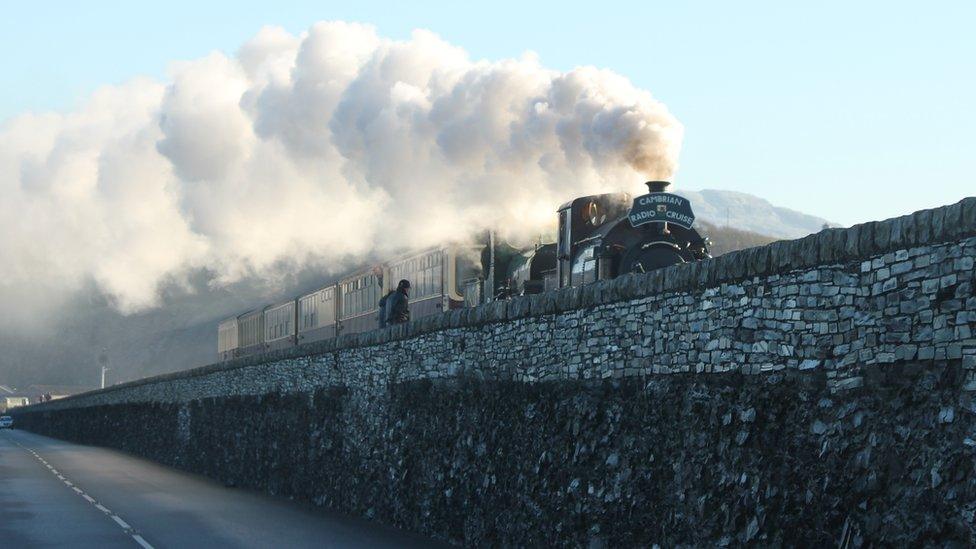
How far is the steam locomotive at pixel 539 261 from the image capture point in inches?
805

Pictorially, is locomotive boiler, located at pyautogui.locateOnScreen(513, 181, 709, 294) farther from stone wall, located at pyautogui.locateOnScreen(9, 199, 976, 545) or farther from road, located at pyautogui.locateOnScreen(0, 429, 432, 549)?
road, located at pyautogui.locateOnScreen(0, 429, 432, 549)

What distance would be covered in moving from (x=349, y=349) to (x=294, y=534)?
509 cm

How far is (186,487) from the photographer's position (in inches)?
1128

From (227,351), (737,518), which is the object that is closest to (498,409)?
(737,518)

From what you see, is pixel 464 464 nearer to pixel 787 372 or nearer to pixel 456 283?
pixel 787 372

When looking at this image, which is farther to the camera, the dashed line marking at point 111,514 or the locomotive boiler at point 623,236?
the locomotive boiler at point 623,236

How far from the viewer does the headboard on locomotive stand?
797 inches

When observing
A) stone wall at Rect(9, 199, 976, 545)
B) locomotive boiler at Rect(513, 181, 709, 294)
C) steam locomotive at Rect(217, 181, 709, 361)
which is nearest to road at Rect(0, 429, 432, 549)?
stone wall at Rect(9, 199, 976, 545)

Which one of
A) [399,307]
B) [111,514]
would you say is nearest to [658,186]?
[399,307]

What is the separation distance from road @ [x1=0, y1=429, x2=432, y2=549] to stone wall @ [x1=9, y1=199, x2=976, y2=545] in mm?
1093

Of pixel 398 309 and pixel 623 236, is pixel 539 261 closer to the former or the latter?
pixel 398 309

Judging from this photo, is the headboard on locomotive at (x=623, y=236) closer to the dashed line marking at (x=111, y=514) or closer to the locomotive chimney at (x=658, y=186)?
the locomotive chimney at (x=658, y=186)

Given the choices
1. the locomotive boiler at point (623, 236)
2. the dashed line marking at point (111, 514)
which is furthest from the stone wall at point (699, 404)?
the dashed line marking at point (111, 514)

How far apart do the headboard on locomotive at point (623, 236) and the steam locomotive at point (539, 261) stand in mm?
15
